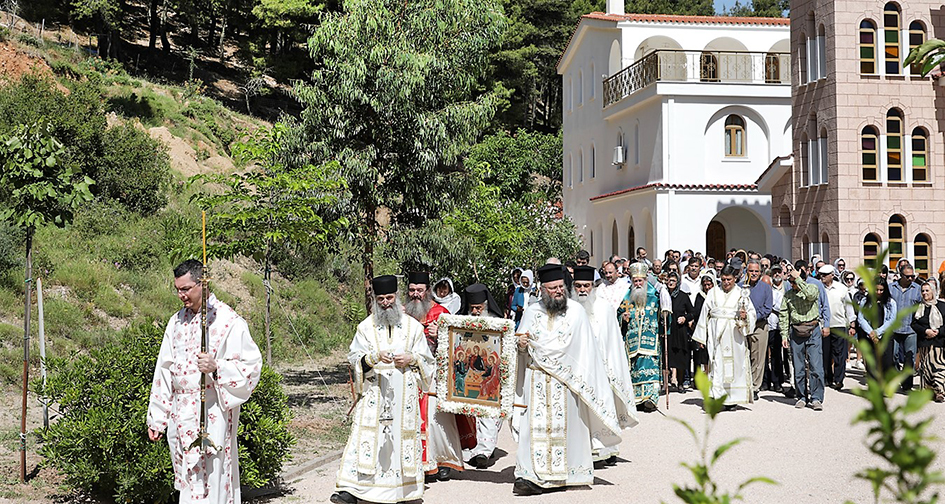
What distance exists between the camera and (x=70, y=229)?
76.1ft

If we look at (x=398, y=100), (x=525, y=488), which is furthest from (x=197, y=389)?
(x=398, y=100)

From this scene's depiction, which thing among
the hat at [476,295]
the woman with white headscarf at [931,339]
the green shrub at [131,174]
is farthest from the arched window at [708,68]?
the hat at [476,295]

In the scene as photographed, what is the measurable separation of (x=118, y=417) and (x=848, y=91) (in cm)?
2215

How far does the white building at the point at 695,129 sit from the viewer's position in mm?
33250

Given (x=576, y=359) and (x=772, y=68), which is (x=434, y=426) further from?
(x=772, y=68)

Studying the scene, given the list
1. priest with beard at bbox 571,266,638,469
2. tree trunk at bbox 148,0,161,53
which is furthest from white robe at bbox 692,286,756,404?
tree trunk at bbox 148,0,161,53

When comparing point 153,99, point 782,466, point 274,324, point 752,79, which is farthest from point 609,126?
point 782,466

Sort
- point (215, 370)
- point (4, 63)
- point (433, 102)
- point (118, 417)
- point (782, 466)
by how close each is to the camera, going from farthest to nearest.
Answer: point (4, 63) → point (433, 102) → point (782, 466) → point (118, 417) → point (215, 370)

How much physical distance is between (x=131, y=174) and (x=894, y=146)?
65.0 feet

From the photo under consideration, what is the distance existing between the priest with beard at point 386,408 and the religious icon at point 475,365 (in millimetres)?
590

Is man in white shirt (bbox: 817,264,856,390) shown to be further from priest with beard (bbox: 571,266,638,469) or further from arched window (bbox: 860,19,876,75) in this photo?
arched window (bbox: 860,19,876,75)

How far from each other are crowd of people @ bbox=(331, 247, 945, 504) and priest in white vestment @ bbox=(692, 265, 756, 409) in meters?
0.02

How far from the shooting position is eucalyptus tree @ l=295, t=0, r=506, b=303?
14836mm

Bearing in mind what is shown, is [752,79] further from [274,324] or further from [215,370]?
[215,370]
